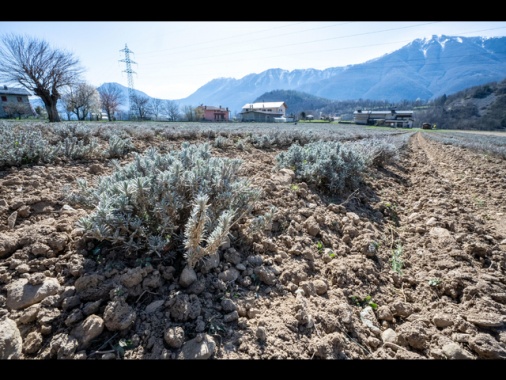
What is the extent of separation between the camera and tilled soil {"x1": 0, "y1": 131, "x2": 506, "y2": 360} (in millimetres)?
1382

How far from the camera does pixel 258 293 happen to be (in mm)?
1914

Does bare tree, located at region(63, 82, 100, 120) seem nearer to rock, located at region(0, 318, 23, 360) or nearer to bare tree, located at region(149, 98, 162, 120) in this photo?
bare tree, located at region(149, 98, 162, 120)

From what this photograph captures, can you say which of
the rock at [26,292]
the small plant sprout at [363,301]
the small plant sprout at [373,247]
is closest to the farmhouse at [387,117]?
the small plant sprout at [373,247]

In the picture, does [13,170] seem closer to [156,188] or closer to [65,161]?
[65,161]

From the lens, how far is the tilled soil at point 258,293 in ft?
4.53

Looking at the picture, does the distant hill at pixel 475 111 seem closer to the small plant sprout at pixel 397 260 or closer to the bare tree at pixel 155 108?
the small plant sprout at pixel 397 260

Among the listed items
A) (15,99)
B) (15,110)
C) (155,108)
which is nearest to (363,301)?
(15,110)

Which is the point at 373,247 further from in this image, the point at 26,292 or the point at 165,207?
the point at 26,292

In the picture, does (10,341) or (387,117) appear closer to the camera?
(10,341)

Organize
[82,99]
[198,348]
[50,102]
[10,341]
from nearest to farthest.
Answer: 1. [10,341]
2. [198,348]
3. [50,102]
4. [82,99]

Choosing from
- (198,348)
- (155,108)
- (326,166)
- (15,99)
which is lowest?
(198,348)

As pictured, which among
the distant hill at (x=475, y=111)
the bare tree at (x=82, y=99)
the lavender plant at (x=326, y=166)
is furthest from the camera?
Result: the distant hill at (x=475, y=111)
